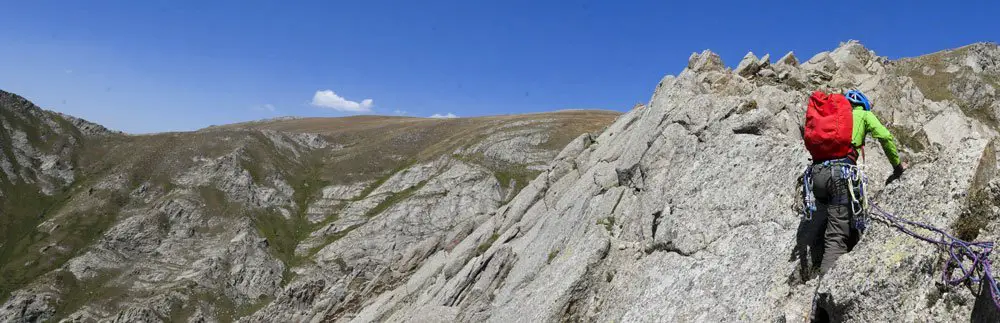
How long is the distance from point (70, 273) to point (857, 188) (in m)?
107

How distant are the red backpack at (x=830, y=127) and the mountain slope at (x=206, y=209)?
64.5 meters

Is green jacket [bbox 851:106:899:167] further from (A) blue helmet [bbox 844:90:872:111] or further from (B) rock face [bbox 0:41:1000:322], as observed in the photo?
(B) rock face [bbox 0:41:1000:322]

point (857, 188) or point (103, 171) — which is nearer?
point (857, 188)

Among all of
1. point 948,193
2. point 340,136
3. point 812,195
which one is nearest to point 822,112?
point 812,195

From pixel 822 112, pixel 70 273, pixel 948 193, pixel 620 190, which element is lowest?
pixel 70 273

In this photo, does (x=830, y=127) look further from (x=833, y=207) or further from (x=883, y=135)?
(x=833, y=207)

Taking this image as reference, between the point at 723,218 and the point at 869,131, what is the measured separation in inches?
262

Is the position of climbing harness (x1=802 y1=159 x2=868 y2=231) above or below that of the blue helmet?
below

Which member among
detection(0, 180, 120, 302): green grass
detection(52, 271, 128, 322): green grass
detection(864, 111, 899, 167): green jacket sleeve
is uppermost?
detection(864, 111, 899, 167): green jacket sleeve

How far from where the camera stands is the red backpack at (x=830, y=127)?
37.3 ft

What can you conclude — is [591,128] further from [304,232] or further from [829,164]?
[829,164]

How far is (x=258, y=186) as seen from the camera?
116 metres

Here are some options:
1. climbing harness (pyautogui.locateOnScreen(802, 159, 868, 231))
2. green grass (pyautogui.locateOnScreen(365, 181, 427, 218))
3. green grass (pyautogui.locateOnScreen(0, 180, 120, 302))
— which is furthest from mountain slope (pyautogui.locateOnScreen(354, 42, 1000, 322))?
green grass (pyautogui.locateOnScreen(0, 180, 120, 302))

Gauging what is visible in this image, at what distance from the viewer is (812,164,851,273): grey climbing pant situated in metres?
11.4
